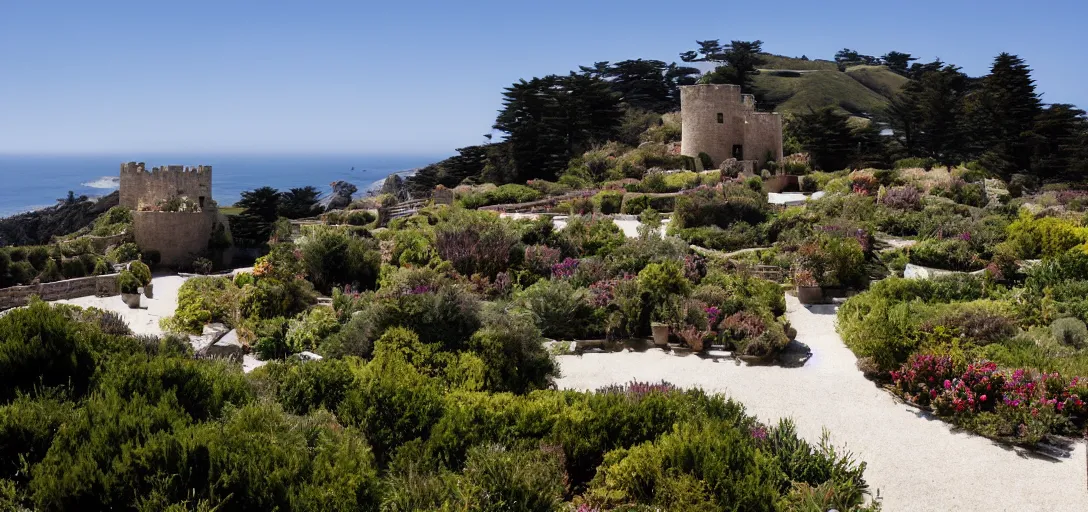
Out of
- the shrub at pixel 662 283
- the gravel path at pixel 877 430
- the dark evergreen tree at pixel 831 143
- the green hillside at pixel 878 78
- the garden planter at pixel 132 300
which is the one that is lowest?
the gravel path at pixel 877 430

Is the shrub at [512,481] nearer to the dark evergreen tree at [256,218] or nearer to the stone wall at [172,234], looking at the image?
the stone wall at [172,234]

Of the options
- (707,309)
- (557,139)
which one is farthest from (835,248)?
(557,139)

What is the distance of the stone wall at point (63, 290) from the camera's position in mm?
15969

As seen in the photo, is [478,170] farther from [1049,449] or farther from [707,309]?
[1049,449]

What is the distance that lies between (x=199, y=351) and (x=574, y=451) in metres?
5.43

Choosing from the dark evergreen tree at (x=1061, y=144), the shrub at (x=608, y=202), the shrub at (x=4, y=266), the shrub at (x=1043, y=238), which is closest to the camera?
the shrub at (x=1043, y=238)

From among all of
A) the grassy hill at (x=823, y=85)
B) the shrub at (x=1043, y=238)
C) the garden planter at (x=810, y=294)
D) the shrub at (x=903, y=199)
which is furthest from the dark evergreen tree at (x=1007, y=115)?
the garden planter at (x=810, y=294)

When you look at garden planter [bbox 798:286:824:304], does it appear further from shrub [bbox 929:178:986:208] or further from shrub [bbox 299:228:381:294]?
shrub [bbox 929:178:986:208]

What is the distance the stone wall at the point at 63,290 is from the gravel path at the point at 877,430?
1155 centimetres

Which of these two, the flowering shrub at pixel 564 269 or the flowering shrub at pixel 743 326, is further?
the flowering shrub at pixel 564 269

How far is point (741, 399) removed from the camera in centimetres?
859

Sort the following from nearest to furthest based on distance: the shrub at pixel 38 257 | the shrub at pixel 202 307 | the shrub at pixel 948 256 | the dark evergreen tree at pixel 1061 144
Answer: the shrub at pixel 202 307 < the shrub at pixel 948 256 < the shrub at pixel 38 257 < the dark evergreen tree at pixel 1061 144

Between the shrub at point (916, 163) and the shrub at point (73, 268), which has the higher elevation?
the shrub at point (916, 163)

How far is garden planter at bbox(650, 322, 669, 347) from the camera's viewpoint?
10.7 metres
